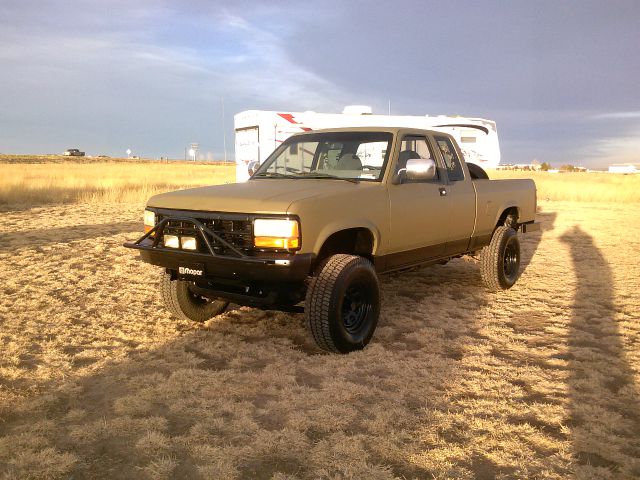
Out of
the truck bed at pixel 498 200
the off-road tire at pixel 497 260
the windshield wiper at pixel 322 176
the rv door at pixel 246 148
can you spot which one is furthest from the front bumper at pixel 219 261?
the rv door at pixel 246 148

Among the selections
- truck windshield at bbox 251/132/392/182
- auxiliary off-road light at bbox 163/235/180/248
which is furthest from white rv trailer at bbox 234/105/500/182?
auxiliary off-road light at bbox 163/235/180/248

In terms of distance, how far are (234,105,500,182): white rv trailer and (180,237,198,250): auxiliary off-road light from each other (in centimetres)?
868

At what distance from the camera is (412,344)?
15.0 feet

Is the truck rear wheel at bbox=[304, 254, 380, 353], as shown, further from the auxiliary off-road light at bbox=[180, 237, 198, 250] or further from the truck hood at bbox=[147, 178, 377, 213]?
the auxiliary off-road light at bbox=[180, 237, 198, 250]

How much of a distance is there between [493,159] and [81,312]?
1589 centimetres

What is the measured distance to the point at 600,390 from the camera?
3.63 metres

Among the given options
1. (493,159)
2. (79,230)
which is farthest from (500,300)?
(493,159)

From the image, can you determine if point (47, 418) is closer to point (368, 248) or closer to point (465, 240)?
point (368, 248)

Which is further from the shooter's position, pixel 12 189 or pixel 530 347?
pixel 12 189

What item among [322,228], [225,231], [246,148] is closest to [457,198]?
[322,228]

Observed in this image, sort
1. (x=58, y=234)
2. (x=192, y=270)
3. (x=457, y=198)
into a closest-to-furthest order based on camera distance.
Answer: (x=192, y=270)
(x=457, y=198)
(x=58, y=234)

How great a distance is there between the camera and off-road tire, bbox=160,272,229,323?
4988 millimetres

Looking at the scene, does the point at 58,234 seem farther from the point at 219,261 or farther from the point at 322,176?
the point at 219,261

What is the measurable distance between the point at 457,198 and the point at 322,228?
220cm
